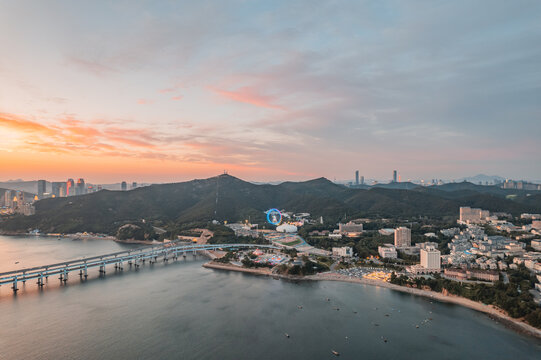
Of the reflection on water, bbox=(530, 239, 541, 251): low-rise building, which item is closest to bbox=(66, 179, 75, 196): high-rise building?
the reflection on water

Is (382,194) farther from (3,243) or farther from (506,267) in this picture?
(3,243)

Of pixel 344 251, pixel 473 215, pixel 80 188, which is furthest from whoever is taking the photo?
pixel 80 188

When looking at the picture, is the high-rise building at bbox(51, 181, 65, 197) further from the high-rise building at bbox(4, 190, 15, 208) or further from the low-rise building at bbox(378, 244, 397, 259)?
the low-rise building at bbox(378, 244, 397, 259)

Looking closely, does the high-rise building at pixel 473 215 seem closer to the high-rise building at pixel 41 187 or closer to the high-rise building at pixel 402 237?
the high-rise building at pixel 402 237

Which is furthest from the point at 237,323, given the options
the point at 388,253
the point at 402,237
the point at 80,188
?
the point at 80,188

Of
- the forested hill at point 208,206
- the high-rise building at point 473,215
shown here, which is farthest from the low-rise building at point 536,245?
the forested hill at point 208,206

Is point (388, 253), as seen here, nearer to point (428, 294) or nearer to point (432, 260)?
point (432, 260)
